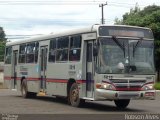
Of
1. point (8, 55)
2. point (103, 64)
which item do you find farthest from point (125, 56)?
point (8, 55)

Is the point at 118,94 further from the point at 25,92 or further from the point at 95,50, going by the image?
the point at 25,92

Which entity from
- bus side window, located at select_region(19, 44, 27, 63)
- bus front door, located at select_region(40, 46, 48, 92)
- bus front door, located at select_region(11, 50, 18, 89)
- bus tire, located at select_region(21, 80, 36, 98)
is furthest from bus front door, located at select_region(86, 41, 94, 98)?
bus front door, located at select_region(11, 50, 18, 89)

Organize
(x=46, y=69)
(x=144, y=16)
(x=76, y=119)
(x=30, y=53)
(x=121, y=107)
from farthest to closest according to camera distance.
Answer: (x=144, y=16) → (x=30, y=53) → (x=46, y=69) → (x=121, y=107) → (x=76, y=119)

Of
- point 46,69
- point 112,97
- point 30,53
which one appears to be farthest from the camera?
point 30,53

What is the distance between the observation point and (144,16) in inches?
2168

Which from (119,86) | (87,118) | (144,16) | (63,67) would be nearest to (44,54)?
(63,67)

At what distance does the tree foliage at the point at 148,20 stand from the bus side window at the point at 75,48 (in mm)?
27911

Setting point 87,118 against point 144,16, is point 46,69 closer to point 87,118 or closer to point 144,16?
point 87,118

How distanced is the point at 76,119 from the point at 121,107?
18.8 feet

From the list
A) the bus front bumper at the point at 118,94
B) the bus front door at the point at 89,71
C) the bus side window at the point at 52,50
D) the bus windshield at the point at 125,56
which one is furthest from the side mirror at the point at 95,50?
the bus side window at the point at 52,50

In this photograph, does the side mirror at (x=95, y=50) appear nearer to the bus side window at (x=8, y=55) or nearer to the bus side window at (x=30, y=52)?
the bus side window at (x=30, y=52)

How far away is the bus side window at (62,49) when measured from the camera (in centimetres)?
2162


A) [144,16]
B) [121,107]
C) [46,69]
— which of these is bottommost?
[121,107]

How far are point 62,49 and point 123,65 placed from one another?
4088 mm
